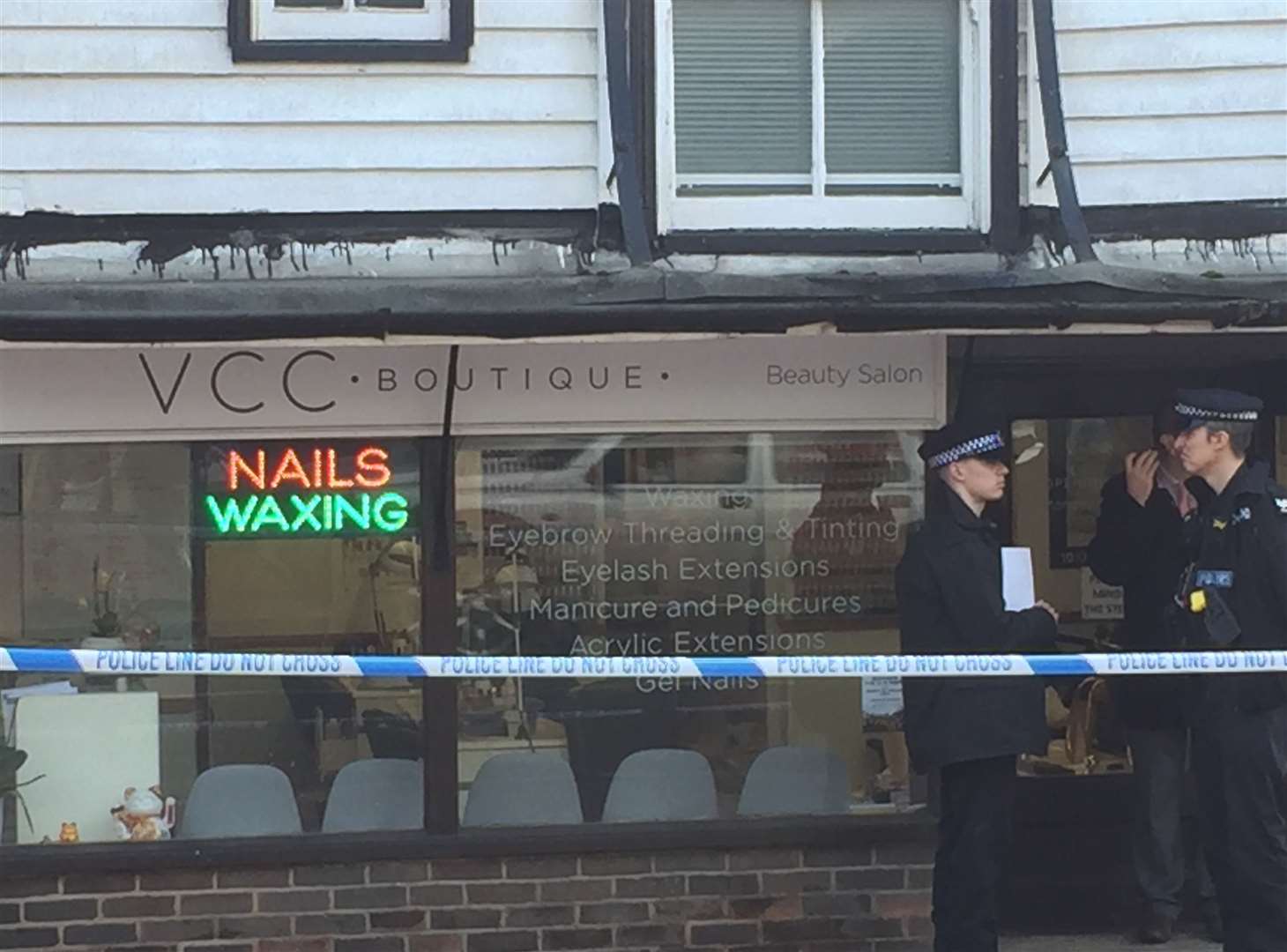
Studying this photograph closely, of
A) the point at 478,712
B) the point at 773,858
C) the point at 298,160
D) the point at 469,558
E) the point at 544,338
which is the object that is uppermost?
the point at 298,160

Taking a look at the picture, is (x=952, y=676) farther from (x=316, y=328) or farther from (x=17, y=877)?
(x=17, y=877)

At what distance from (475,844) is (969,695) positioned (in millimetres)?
1830

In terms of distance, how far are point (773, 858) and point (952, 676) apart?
1.18 meters

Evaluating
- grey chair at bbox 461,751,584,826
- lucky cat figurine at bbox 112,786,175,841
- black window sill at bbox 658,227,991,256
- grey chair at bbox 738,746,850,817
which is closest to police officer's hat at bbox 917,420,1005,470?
black window sill at bbox 658,227,991,256

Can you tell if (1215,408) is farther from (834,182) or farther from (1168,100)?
(834,182)

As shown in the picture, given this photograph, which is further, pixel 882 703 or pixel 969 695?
pixel 882 703

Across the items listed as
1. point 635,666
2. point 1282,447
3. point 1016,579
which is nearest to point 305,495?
point 635,666

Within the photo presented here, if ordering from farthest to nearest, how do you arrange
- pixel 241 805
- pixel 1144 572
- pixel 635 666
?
1. pixel 1144 572
2. pixel 241 805
3. pixel 635 666

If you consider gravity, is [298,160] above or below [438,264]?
above

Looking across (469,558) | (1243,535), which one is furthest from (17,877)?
(1243,535)

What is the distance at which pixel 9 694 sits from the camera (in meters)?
6.15

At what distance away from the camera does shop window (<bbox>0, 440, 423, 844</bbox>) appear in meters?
6.16

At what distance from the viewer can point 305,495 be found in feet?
20.5

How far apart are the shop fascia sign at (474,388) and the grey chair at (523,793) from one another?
1.22 m
